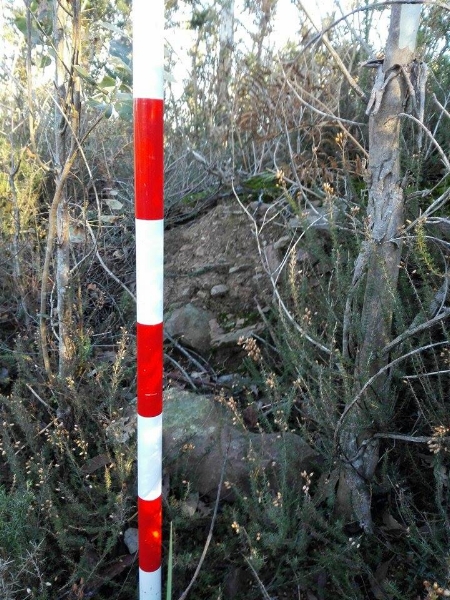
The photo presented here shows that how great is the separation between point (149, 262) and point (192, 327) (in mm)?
1617

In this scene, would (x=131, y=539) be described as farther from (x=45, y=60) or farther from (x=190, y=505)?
(x=45, y=60)

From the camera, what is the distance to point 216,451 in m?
2.15

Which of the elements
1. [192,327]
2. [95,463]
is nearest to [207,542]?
[95,463]

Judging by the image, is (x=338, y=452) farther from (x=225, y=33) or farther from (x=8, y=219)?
(x=225, y=33)

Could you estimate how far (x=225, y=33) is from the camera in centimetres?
379

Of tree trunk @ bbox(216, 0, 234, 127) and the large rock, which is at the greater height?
tree trunk @ bbox(216, 0, 234, 127)

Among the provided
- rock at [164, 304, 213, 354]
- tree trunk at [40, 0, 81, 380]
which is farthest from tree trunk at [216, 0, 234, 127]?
tree trunk at [40, 0, 81, 380]

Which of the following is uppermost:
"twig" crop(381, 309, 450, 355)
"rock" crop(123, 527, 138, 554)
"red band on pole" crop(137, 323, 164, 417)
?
"twig" crop(381, 309, 450, 355)

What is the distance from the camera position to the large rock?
2.06 metres

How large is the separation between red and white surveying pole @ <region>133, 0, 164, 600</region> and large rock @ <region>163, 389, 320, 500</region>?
42cm

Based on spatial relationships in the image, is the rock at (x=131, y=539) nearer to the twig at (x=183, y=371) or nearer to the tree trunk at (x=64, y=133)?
the tree trunk at (x=64, y=133)

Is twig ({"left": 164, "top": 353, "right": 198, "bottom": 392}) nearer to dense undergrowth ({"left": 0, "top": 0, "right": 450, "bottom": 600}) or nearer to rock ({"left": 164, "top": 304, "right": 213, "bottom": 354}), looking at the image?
rock ({"left": 164, "top": 304, "right": 213, "bottom": 354})

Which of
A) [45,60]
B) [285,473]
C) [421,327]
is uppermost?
[45,60]

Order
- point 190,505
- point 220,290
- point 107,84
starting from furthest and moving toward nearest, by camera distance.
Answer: point 220,290 < point 190,505 < point 107,84
